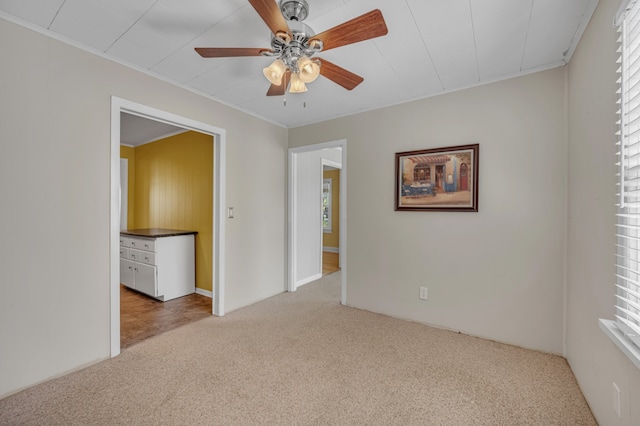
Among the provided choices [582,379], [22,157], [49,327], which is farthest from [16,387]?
[582,379]

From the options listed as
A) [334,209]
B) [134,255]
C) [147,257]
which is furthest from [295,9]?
[334,209]

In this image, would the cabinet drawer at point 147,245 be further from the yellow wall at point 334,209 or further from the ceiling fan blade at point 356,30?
the yellow wall at point 334,209

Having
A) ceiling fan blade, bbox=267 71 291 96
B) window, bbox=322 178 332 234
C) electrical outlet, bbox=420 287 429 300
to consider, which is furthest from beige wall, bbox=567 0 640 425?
window, bbox=322 178 332 234

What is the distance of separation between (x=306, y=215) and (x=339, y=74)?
2823 millimetres

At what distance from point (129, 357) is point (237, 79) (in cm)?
245

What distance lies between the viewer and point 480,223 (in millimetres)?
2453

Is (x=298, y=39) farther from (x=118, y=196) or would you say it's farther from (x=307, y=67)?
(x=118, y=196)

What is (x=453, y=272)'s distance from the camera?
8.50ft

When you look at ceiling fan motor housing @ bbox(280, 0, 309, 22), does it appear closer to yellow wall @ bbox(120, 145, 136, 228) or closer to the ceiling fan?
the ceiling fan

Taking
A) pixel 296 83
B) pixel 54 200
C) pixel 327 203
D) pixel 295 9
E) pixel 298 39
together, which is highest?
pixel 295 9

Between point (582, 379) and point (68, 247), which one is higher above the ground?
point (68, 247)

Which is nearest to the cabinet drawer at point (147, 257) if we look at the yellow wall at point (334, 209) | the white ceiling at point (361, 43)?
the white ceiling at point (361, 43)

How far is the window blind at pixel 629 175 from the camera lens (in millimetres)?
1119

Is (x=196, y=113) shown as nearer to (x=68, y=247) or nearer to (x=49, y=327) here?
(x=68, y=247)
